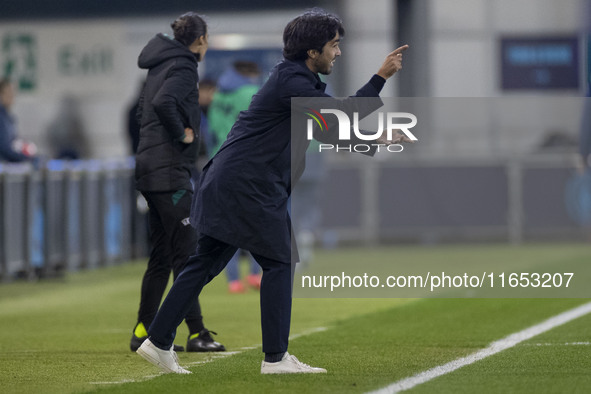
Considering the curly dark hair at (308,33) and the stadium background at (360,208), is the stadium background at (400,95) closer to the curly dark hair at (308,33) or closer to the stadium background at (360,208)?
the stadium background at (360,208)

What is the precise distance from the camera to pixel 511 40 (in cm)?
2083

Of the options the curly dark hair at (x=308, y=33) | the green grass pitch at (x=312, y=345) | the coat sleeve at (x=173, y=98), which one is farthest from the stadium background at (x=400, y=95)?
the curly dark hair at (x=308, y=33)

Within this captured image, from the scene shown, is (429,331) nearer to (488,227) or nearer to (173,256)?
(173,256)

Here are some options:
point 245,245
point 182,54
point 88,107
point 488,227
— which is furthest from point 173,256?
point 88,107

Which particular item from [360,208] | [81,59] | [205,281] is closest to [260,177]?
[205,281]

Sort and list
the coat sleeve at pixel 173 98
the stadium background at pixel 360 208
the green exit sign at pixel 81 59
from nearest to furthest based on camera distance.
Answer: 1. the stadium background at pixel 360 208
2. the coat sleeve at pixel 173 98
3. the green exit sign at pixel 81 59

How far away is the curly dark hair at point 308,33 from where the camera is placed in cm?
702

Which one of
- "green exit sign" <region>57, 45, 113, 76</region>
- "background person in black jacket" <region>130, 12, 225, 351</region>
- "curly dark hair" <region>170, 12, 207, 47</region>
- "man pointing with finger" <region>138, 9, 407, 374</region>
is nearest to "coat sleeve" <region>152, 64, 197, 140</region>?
"background person in black jacket" <region>130, 12, 225, 351</region>

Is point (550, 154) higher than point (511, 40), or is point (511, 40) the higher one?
point (511, 40)

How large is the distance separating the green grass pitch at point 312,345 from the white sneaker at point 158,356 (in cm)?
6

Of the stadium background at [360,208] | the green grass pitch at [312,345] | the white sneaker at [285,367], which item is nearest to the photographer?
the green grass pitch at [312,345]

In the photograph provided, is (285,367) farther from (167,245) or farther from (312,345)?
(167,245)

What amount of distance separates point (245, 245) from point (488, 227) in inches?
439

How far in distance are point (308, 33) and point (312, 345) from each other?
239 centimetres
